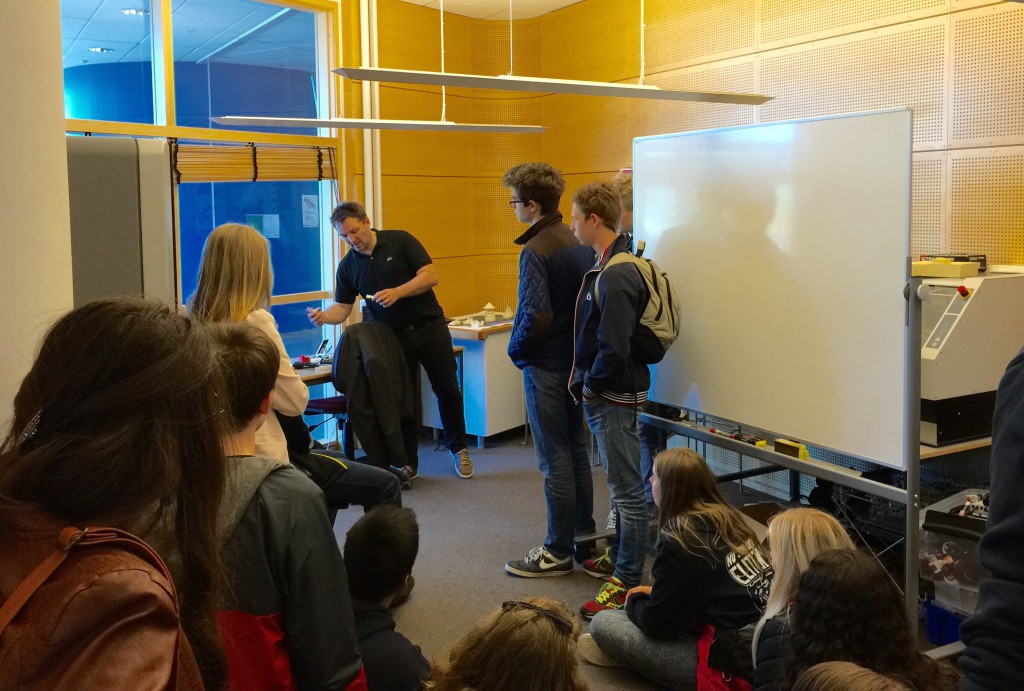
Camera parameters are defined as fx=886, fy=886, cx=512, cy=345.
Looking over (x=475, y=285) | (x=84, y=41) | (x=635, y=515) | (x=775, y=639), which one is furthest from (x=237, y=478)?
(x=475, y=285)

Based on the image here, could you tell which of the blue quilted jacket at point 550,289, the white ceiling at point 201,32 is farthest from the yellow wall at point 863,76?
the white ceiling at point 201,32

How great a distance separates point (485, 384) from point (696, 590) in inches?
122

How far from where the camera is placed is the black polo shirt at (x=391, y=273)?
16.3 feet

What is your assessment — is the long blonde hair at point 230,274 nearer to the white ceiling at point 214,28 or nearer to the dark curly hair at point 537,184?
the dark curly hair at point 537,184

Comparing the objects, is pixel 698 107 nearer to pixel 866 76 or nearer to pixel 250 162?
pixel 866 76

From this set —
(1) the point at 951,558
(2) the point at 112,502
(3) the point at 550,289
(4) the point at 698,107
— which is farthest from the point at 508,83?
(2) the point at 112,502

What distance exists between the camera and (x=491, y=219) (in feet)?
21.4

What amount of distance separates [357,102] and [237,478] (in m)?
4.57

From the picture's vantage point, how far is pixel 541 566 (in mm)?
3754

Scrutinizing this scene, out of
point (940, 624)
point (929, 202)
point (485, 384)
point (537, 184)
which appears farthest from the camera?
point (485, 384)

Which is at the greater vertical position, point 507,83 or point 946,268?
point 507,83

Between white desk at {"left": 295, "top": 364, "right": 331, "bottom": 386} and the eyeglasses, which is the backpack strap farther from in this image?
white desk at {"left": 295, "top": 364, "right": 331, "bottom": 386}

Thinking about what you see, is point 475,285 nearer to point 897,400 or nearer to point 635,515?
point 635,515

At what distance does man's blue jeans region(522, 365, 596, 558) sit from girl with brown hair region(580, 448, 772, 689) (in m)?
0.82
